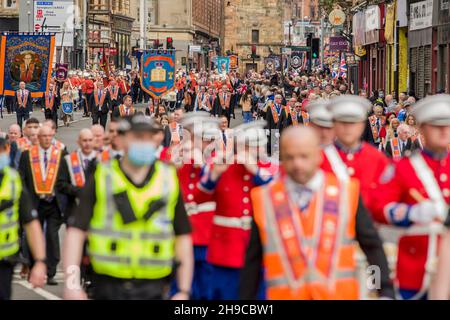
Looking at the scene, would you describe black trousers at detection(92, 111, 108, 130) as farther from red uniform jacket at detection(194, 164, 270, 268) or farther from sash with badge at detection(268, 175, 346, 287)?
sash with badge at detection(268, 175, 346, 287)

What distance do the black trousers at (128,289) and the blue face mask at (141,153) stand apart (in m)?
0.67

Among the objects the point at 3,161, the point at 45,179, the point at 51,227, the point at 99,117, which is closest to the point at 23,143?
the point at 51,227

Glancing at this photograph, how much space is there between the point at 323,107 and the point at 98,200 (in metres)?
2.62

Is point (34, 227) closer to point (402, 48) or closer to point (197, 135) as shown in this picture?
point (197, 135)

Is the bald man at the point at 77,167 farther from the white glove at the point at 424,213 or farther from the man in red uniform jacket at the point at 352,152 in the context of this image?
the white glove at the point at 424,213

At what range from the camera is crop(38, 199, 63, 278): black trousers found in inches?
592

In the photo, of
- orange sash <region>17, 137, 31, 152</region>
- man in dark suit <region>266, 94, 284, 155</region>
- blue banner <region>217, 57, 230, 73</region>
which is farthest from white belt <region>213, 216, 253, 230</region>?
blue banner <region>217, 57, 230, 73</region>

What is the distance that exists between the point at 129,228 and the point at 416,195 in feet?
5.32

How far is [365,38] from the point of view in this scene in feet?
209

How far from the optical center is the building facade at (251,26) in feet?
586

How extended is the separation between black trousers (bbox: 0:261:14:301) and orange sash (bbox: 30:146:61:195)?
17.1 ft

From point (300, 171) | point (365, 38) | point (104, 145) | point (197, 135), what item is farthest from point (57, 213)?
point (365, 38)

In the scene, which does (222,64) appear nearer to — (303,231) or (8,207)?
(8,207)

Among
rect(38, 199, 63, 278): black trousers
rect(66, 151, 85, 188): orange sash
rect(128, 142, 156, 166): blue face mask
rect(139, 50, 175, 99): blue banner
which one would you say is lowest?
rect(38, 199, 63, 278): black trousers
